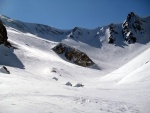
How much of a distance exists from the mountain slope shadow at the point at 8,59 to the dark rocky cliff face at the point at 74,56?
23.1 m

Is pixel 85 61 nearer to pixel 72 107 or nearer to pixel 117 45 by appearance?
pixel 117 45

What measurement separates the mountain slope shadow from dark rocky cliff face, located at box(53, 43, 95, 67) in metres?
23.1

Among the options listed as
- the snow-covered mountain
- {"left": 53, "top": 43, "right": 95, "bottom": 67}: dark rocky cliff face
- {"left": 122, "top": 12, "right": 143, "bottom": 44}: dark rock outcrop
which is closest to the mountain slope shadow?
the snow-covered mountain

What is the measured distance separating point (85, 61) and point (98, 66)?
4.43 m

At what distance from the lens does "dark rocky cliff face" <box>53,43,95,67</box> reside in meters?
66.0

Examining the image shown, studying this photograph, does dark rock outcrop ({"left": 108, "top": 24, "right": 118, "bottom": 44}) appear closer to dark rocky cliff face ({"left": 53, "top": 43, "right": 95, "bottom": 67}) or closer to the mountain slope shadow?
dark rocky cliff face ({"left": 53, "top": 43, "right": 95, "bottom": 67})

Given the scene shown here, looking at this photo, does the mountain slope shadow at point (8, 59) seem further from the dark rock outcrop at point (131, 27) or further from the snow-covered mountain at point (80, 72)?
the dark rock outcrop at point (131, 27)

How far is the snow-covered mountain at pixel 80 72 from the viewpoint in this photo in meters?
11.4

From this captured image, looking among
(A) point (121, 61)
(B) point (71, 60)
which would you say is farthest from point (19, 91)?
(A) point (121, 61)

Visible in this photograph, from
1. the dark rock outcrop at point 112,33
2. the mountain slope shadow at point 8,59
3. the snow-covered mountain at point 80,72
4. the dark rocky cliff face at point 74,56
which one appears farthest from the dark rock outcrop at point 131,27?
the mountain slope shadow at point 8,59

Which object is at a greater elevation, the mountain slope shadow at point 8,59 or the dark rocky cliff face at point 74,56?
the dark rocky cliff face at point 74,56

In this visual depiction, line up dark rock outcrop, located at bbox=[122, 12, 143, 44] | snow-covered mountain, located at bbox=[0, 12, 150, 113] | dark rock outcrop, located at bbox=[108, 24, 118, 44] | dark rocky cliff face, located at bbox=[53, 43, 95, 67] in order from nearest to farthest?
snow-covered mountain, located at bbox=[0, 12, 150, 113] → dark rocky cliff face, located at bbox=[53, 43, 95, 67] → dark rock outcrop, located at bbox=[122, 12, 143, 44] → dark rock outcrop, located at bbox=[108, 24, 118, 44]

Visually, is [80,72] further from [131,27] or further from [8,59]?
[131,27]

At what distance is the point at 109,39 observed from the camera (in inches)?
4072
